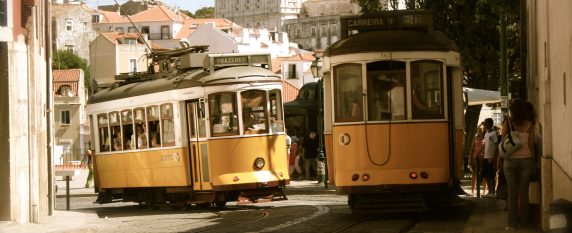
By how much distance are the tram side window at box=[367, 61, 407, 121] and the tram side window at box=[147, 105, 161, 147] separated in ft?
25.1

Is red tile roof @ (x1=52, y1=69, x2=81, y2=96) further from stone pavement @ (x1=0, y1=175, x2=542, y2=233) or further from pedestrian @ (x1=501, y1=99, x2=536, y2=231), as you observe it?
pedestrian @ (x1=501, y1=99, x2=536, y2=231)

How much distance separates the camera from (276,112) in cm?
2439

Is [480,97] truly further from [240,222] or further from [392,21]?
[240,222]

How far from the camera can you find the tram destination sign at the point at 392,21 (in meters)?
19.8

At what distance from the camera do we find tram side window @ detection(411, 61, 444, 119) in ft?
61.3

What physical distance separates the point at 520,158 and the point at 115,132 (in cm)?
1441

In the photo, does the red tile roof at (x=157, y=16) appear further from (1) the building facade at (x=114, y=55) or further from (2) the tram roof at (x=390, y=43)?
(2) the tram roof at (x=390, y=43)

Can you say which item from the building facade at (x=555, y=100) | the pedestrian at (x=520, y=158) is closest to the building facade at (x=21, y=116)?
the pedestrian at (x=520, y=158)

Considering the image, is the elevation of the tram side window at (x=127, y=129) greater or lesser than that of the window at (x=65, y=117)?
lesser

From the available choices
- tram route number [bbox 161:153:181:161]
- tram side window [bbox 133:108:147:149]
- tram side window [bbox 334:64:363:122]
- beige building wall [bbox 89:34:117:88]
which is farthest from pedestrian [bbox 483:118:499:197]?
beige building wall [bbox 89:34:117:88]

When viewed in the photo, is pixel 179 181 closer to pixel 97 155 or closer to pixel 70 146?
pixel 97 155

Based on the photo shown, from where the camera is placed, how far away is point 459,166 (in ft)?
63.5

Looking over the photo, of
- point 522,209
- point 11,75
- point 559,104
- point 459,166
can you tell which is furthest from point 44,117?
point 559,104

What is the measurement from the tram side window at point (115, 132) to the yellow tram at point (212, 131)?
102 cm
